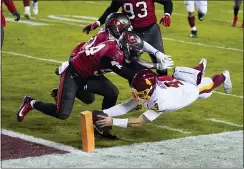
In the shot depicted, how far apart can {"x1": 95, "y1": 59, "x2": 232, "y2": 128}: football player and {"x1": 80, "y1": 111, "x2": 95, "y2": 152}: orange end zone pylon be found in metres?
0.23

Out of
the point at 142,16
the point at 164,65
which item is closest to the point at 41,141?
the point at 164,65

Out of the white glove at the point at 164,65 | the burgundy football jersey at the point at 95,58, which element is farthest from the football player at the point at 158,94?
the burgundy football jersey at the point at 95,58

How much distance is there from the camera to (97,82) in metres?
8.41

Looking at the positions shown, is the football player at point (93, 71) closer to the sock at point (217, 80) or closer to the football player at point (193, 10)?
the sock at point (217, 80)

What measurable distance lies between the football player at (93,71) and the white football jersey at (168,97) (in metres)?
0.56

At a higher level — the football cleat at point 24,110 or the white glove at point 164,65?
the white glove at point 164,65

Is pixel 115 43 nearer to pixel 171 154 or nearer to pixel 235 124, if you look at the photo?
pixel 171 154

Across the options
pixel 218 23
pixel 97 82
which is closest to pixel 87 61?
pixel 97 82

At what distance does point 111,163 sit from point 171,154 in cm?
77

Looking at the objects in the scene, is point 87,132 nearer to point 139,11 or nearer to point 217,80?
point 217,80

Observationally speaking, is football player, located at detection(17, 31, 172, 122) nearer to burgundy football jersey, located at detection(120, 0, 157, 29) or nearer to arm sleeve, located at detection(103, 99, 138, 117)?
arm sleeve, located at detection(103, 99, 138, 117)

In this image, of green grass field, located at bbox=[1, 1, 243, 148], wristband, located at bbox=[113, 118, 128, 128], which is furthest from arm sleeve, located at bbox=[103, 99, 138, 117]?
green grass field, located at bbox=[1, 1, 243, 148]

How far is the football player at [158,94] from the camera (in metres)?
7.38

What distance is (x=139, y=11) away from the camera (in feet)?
32.8
